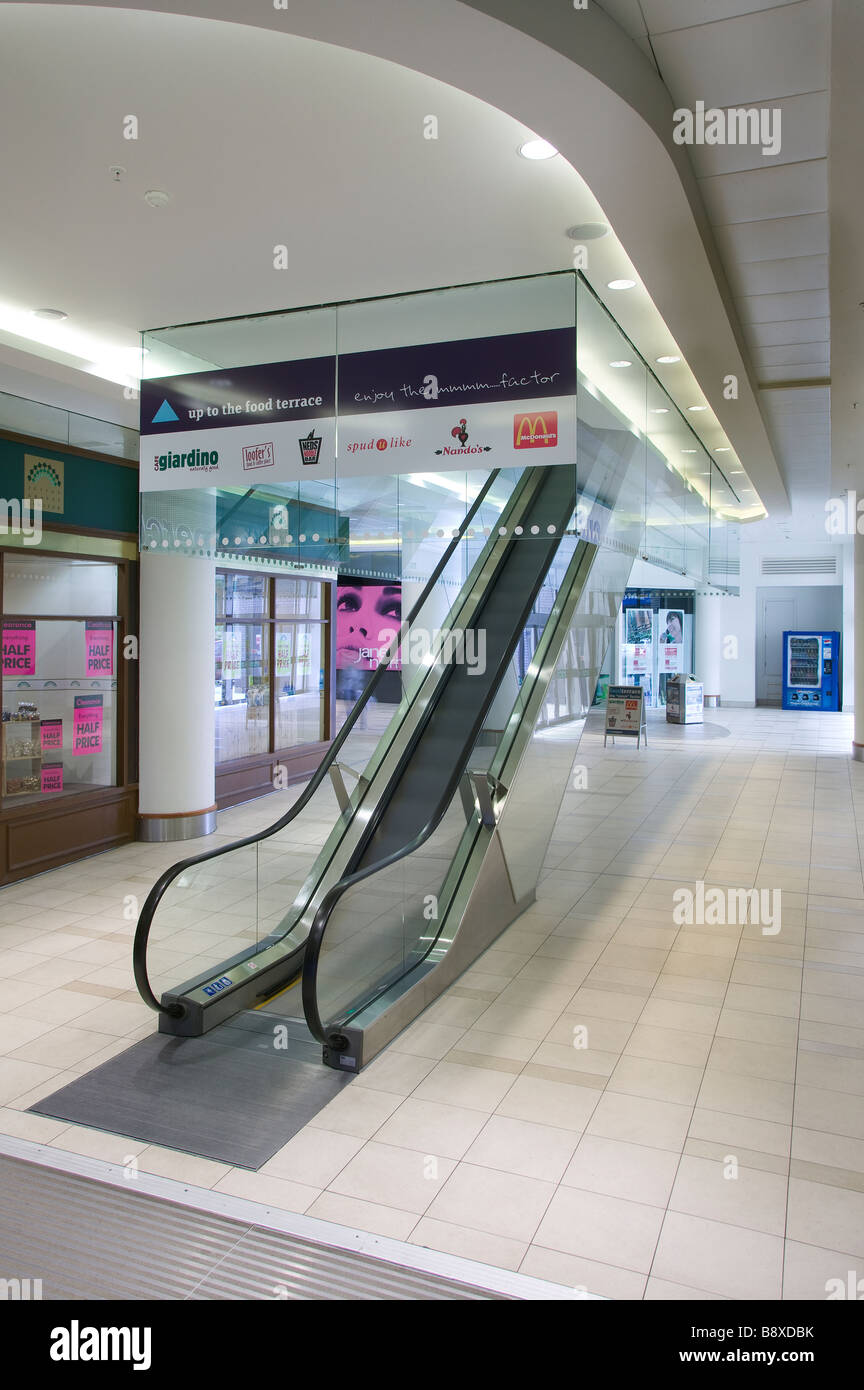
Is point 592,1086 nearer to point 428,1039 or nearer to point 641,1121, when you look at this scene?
point 641,1121

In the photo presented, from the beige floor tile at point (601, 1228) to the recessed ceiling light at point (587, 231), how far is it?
4414 mm

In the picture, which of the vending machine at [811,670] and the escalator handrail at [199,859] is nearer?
the escalator handrail at [199,859]

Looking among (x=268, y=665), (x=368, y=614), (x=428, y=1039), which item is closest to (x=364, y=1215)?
(x=428, y=1039)

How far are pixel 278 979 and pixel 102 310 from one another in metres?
4.39

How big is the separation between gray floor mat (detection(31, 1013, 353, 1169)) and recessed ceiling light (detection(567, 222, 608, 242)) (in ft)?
14.3

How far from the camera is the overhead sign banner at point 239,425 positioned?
520 cm

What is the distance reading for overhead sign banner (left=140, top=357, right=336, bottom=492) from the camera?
520cm

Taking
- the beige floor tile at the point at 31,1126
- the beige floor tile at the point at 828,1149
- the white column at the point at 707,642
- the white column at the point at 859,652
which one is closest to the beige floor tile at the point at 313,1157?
the beige floor tile at the point at 31,1126

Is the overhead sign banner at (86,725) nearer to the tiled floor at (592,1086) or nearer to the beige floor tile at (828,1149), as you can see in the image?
Result: the tiled floor at (592,1086)

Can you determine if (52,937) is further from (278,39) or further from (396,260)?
(278,39)

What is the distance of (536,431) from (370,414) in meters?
0.97

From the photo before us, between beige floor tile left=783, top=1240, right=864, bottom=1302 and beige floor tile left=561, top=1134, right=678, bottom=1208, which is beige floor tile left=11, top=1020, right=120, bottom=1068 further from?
beige floor tile left=783, top=1240, right=864, bottom=1302

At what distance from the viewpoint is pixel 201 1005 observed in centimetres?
474
